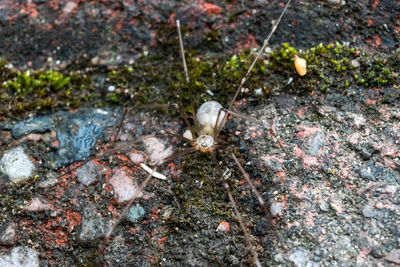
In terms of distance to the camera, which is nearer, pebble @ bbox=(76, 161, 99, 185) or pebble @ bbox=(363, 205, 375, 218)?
pebble @ bbox=(363, 205, 375, 218)

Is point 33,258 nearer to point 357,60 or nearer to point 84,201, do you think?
point 84,201

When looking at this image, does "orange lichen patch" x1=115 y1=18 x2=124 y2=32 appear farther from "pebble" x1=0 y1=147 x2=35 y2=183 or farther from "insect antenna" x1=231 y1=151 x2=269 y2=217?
"insect antenna" x1=231 y1=151 x2=269 y2=217

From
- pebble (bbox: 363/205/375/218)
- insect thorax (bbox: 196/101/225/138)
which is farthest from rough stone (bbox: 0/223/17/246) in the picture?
pebble (bbox: 363/205/375/218)

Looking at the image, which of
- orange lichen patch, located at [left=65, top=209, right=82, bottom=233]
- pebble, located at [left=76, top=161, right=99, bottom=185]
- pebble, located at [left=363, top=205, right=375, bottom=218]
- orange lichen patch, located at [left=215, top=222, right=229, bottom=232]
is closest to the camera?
pebble, located at [left=363, top=205, right=375, bottom=218]

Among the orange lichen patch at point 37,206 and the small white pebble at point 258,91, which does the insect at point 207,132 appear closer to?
the small white pebble at point 258,91

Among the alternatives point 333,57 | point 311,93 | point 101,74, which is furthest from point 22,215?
point 333,57

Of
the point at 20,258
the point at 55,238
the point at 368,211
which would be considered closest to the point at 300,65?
the point at 368,211

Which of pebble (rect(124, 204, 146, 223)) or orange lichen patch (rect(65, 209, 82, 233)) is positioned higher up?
pebble (rect(124, 204, 146, 223))
